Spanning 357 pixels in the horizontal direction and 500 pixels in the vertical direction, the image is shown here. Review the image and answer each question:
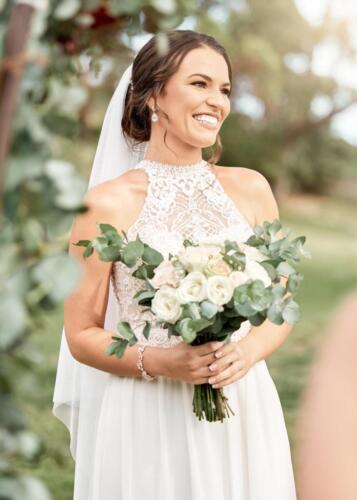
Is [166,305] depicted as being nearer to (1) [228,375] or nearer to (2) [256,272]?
(2) [256,272]

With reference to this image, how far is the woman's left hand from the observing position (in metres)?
2.54

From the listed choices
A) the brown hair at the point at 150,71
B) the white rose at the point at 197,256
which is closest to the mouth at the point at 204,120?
the brown hair at the point at 150,71

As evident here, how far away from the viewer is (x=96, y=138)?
70.5 inches

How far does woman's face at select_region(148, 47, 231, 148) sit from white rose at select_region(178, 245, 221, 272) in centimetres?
60

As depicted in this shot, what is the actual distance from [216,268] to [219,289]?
78mm

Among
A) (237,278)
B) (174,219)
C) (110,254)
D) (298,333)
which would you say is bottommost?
(237,278)

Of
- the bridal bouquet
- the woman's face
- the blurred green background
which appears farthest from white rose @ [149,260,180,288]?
the woman's face

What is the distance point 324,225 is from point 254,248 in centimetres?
1707

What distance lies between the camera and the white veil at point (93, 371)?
3078mm

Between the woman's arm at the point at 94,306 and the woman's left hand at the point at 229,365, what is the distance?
0.20 m

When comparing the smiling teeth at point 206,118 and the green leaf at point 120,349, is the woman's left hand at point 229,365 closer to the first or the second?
the green leaf at point 120,349

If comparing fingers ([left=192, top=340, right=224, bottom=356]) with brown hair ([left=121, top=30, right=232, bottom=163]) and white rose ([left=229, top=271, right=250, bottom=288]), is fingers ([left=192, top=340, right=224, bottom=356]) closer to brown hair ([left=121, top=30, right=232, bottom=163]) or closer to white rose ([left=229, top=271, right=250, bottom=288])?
white rose ([left=229, top=271, right=250, bottom=288])

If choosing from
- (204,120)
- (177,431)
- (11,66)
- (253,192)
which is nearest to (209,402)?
(177,431)

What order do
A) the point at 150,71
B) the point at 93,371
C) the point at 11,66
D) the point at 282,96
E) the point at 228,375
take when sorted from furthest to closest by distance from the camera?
1. the point at 282,96
2. the point at 93,371
3. the point at 150,71
4. the point at 228,375
5. the point at 11,66
